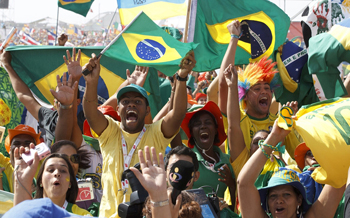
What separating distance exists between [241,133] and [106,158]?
1.19 meters

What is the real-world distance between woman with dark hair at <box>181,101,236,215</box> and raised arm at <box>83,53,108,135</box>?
3.04ft

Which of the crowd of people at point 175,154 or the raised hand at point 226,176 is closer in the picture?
the crowd of people at point 175,154

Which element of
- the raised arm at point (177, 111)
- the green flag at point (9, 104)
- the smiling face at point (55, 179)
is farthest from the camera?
the green flag at point (9, 104)

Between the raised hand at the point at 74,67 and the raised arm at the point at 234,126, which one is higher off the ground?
the raised hand at the point at 74,67

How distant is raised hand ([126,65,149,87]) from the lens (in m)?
4.86

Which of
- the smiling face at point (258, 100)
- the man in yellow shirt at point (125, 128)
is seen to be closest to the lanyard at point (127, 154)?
the man in yellow shirt at point (125, 128)

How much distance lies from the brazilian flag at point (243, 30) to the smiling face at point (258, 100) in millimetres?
841

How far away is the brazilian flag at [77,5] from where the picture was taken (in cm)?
621

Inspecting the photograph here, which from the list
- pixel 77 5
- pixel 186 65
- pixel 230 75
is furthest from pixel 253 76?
pixel 77 5

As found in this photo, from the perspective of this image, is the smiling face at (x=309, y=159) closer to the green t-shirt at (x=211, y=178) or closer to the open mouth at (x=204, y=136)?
the green t-shirt at (x=211, y=178)

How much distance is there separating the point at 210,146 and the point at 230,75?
0.69 meters

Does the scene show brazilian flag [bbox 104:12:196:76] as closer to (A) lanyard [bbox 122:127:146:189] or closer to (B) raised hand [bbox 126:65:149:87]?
(B) raised hand [bbox 126:65:149:87]

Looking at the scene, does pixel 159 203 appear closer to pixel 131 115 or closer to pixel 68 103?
pixel 131 115

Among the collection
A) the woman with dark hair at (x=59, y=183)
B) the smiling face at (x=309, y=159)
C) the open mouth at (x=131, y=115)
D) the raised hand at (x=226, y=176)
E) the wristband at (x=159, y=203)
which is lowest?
the woman with dark hair at (x=59, y=183)
